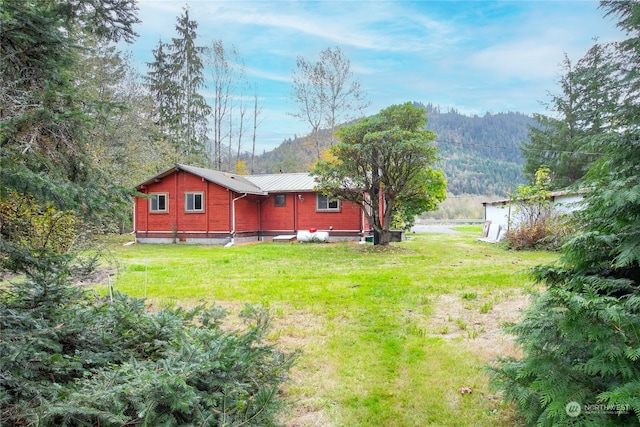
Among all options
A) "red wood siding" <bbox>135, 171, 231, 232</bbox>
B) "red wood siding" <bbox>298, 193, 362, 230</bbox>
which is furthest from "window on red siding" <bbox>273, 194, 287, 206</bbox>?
"red wood siding" <bbox>135, 171, 231, 232</bbox>

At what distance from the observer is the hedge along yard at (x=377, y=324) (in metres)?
2.79

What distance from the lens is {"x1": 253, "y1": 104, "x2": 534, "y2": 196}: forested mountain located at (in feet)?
128

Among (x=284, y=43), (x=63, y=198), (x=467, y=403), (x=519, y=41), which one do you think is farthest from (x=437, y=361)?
(x=284, y=43)

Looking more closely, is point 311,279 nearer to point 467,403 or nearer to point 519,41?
point 467,403

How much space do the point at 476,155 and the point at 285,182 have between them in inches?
2013

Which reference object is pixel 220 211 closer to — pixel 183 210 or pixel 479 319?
pixel 183 210

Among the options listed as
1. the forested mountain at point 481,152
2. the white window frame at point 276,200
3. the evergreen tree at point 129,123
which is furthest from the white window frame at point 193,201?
the forested mountain at point 481,152

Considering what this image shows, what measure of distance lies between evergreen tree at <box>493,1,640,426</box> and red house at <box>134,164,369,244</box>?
48.1 ft

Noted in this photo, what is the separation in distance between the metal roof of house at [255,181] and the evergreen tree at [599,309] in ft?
42.8

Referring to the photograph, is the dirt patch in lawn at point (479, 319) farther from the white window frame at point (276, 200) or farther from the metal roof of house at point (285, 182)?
the white window frame at point (276, 200)

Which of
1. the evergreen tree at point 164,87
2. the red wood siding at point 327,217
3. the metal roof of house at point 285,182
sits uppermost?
the evergreen tree at point 164,87

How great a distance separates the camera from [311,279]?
24.9 feet

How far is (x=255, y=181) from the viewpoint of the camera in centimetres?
2056

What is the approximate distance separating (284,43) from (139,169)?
495 inches
